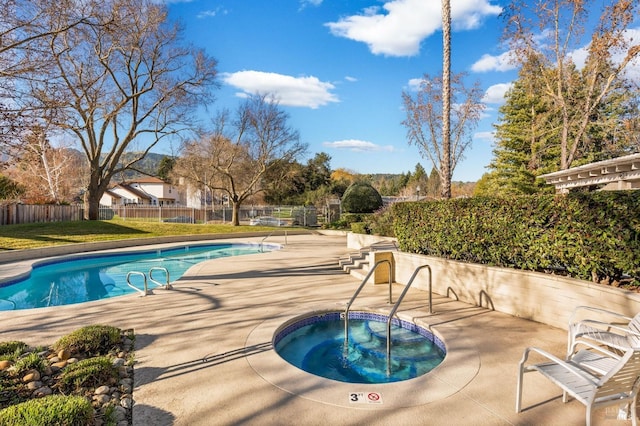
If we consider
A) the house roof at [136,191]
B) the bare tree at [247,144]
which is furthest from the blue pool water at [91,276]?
the house roof at [136,191]

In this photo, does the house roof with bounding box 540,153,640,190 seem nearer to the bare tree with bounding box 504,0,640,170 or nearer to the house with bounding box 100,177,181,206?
the bare tree with bounding box 504,0,640,170

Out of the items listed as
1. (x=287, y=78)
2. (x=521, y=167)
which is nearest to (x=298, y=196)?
(x=287, y=78)

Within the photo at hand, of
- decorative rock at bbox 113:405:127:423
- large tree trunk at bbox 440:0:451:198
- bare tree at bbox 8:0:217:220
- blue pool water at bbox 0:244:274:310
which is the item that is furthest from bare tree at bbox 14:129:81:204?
decorative rock at bbox 113:405:127:423

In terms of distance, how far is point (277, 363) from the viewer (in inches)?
165

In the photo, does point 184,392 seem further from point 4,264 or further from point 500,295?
Answer: point 4,264

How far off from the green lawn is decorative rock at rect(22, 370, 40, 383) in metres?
13.8

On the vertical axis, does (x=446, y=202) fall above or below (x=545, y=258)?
above

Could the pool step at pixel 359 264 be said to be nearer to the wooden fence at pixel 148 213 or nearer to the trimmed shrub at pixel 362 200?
the trimmed shrub at pixel 362 200

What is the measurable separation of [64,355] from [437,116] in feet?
78.1

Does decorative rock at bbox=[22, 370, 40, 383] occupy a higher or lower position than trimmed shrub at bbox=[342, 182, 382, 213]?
lower

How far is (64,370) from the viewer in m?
3.99

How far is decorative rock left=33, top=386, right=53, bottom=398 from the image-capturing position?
140 inches

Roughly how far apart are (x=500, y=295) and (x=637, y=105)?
21.4 m

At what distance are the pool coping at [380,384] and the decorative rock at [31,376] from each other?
90.7 inches
